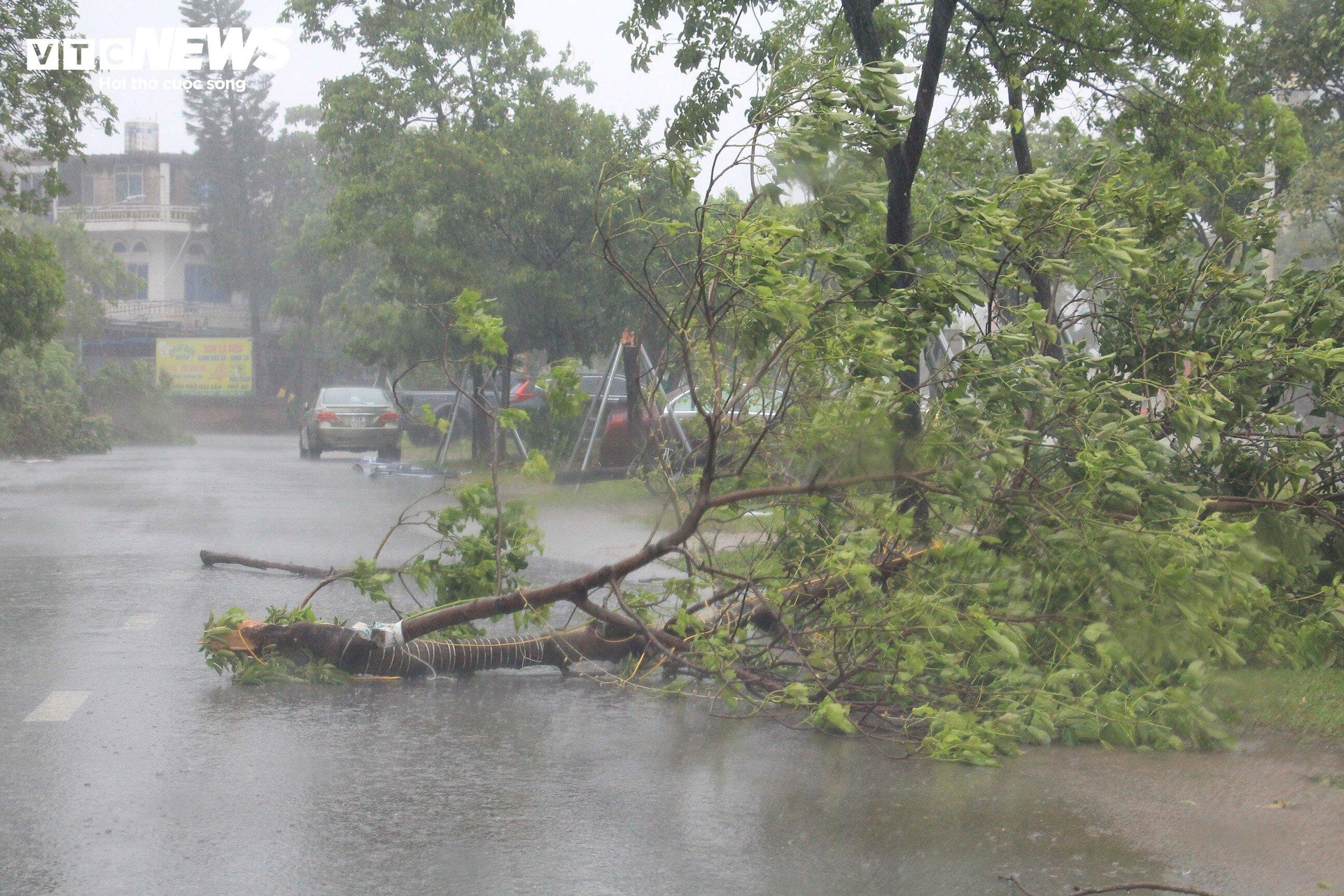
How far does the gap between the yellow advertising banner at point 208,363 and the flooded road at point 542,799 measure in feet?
155

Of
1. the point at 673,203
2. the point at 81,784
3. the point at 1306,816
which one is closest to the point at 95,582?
the point at 81,784

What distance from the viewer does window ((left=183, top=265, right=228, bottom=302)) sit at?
226ft

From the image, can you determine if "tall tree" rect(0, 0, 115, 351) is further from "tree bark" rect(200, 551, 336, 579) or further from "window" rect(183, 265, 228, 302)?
"window" rect(183, 265, 228, 302)

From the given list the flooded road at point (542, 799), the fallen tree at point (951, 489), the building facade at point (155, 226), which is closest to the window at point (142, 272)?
the building facade at point (155, 226)

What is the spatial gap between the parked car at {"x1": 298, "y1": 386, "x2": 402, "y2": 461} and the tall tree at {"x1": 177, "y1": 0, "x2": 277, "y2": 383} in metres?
36.5

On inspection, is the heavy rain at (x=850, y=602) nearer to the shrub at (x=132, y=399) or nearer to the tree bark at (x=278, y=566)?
the tree bark at (x=278, y=566)

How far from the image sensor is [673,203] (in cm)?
2417

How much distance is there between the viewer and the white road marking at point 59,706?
6336mm

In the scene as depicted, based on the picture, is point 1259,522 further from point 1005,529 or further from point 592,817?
point 592,817

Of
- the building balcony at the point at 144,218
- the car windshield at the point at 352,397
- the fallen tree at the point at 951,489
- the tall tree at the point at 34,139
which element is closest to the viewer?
the fallen tree at the point at 951,489

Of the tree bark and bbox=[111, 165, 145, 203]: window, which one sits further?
bbox=[111, 165, 145, 203]: window

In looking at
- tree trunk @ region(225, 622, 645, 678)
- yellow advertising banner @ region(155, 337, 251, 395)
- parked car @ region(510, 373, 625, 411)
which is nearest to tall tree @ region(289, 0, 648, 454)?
parked car @ region(510, 373, 625, 411)

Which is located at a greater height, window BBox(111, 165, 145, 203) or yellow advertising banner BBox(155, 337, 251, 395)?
window BBox(111, 165, 145, 203)

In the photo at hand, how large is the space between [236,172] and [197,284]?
282 inches
